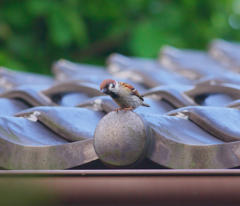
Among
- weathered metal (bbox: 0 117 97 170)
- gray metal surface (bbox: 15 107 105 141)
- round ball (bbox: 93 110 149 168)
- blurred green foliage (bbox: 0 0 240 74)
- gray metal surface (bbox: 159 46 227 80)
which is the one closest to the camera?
round ball (bbox: 93 110 149 168)

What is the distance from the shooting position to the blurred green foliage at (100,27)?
8.02 meters

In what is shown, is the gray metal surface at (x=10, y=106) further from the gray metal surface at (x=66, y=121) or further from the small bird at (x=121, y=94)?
the small bird at (x=121, y=94)

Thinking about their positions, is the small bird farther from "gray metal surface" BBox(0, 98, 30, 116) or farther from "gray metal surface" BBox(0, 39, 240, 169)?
"gray metal surface" BBox(0, 98, 30, 116)

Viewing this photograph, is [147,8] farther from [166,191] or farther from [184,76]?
[166,191]

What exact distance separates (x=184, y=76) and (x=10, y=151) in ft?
8.95

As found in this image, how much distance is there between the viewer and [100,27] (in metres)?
9.70

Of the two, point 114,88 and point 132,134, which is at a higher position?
point 114,88

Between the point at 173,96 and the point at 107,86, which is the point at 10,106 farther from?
the point at 173,96

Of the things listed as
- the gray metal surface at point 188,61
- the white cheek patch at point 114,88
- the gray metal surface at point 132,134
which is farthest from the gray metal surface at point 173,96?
the gray metal surface at point 188,61

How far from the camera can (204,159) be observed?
1.48m

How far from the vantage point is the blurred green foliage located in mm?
Answer: 8023

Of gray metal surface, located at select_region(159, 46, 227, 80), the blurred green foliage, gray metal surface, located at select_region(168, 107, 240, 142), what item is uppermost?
the blurred green foliage

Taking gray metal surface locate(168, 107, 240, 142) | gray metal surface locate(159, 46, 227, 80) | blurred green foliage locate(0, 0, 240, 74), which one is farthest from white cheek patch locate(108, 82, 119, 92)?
blurred green foliage locate(0, 0, 240, 74)

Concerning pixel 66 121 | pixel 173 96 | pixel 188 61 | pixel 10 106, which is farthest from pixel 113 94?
pixel 188 61
